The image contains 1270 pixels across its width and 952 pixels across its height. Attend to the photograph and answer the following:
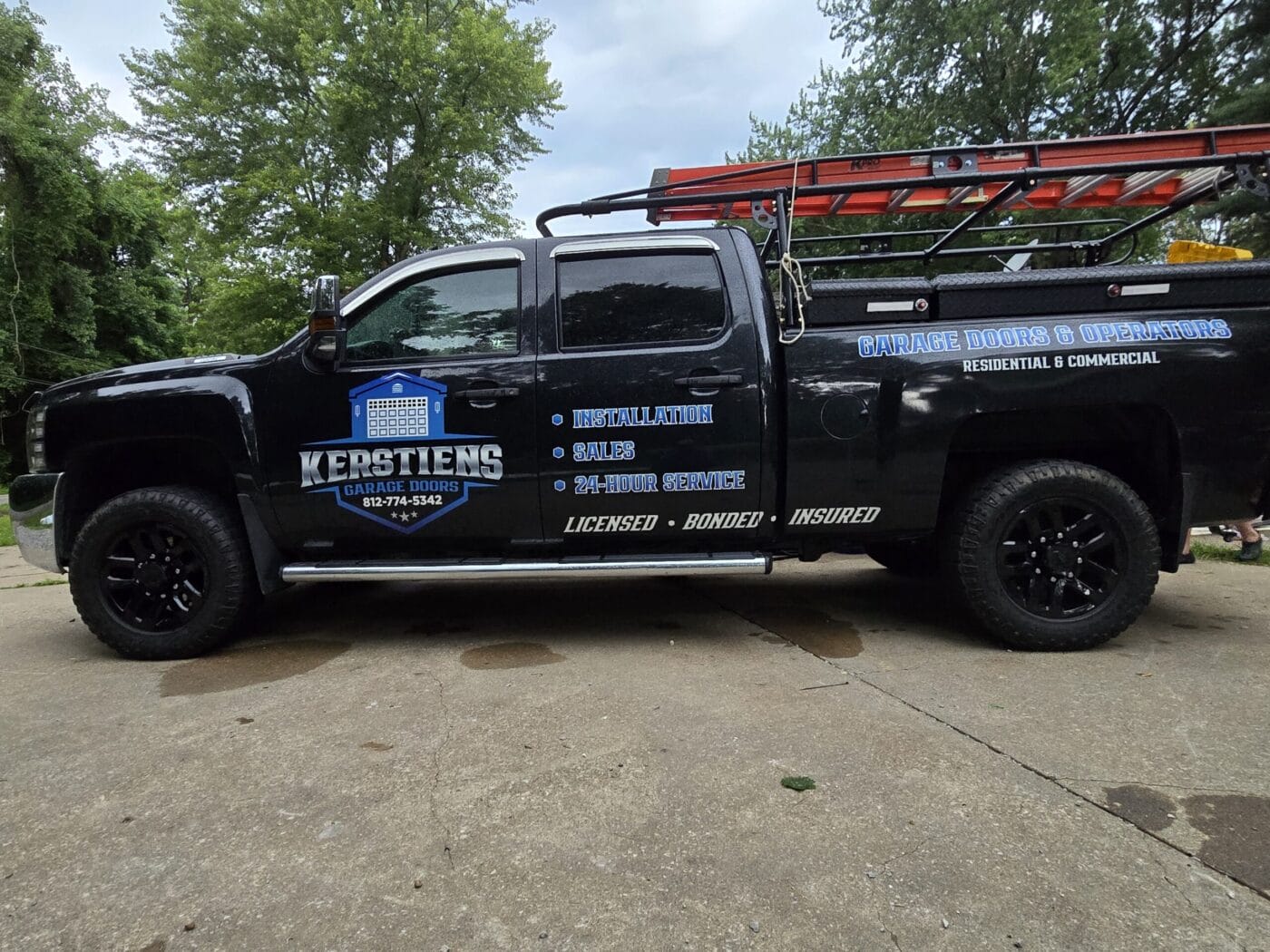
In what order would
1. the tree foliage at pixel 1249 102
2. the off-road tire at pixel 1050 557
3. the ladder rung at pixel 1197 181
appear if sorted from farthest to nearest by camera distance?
the tree foliage at pixel 1249 102 < the ladder rung at pixel 1197 181 < the off-road tire at pixel 1050 557

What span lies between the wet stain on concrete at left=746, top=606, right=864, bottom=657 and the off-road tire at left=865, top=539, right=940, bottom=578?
0.61 m

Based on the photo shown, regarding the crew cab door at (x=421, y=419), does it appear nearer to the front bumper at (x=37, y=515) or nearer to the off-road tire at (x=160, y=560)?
the off-road tire at (x=160, y=560)

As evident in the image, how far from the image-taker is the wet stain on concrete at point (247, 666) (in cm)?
326

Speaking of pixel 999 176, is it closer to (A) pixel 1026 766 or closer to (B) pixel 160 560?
(A) pixel 1026 766

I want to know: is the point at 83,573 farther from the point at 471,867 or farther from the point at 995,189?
the point at 995,189

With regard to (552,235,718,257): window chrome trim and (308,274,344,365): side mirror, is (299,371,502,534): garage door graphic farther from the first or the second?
→ (552,235,718,257): window chrome trim

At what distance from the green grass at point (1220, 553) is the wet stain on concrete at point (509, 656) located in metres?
5.45

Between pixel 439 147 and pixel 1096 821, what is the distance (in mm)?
18553

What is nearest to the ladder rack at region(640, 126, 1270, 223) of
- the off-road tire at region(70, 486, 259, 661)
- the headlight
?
the off-road tire at region(70, 486, 259, 661)

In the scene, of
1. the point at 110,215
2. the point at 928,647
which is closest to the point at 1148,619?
the point at 928,647

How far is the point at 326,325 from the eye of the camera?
11.4ft

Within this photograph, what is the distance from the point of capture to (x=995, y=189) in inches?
171

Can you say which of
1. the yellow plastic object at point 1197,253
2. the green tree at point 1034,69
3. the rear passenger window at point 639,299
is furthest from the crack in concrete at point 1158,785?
the green tree at point 1034,69

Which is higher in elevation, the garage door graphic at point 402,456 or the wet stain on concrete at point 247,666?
the garage door graphic at point 402,456
